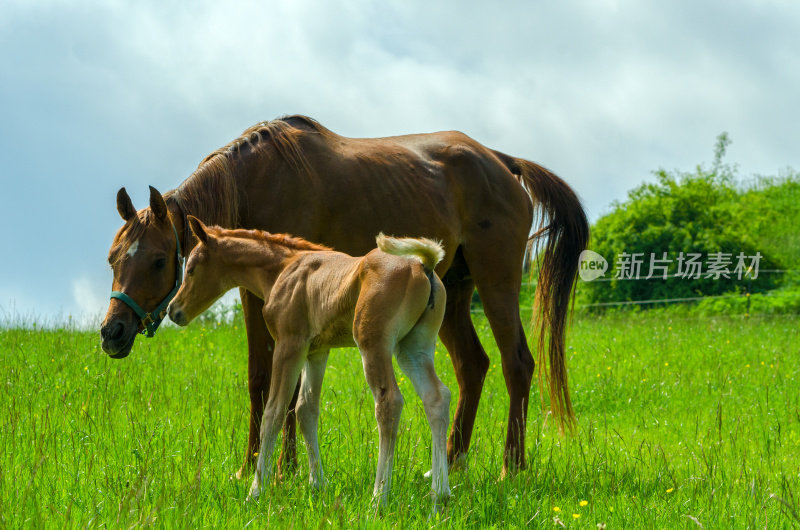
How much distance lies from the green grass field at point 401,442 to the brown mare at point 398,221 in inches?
20.3

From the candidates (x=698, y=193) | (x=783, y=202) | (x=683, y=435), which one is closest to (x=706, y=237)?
(x=698, y=193)

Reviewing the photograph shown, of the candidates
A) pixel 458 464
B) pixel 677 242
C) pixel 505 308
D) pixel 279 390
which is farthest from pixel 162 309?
pixel 677 242

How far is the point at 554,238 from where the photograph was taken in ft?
21.8

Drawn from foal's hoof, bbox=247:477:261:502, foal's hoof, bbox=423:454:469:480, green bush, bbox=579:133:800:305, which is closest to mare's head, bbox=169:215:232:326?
foal's hoof, bbox=247:477:261:502

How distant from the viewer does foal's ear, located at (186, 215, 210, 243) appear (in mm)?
4293

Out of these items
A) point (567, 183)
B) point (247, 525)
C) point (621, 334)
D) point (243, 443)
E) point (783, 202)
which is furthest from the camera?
point (783, 202)

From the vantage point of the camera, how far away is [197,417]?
6277 mm

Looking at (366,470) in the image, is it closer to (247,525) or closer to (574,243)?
(247,525)

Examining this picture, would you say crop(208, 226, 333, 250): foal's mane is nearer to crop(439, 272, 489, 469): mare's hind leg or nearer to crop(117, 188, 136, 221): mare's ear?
crop(117, 188, 136, 221): mare's ear

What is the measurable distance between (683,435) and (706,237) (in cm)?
1630

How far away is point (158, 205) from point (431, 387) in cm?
215

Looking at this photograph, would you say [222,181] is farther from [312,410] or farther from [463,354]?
[463,354]

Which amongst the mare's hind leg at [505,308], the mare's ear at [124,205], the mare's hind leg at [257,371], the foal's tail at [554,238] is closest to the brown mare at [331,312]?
the mare's hind leg at [257,371]

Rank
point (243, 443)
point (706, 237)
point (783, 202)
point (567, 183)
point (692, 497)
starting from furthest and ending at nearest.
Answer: point (783, 202) → point (706, 237) → point (567, 183) → point (243, 443) → point (692, 497)
